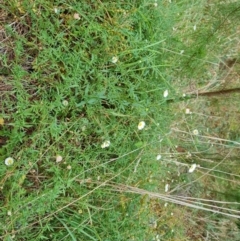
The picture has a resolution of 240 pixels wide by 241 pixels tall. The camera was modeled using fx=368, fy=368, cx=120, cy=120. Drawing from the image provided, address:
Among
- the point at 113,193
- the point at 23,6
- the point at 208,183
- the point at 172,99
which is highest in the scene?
the point at 23,6

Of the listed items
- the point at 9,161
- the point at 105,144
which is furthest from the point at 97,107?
the point at 9,161

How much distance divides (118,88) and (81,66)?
20 cm

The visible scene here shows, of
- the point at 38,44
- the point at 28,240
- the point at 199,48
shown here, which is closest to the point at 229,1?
the point at 199,48

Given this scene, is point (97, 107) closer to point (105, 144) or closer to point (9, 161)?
point (105, 144)

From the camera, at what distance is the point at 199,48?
6.40 feet

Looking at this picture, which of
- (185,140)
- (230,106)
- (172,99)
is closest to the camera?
(172,99)

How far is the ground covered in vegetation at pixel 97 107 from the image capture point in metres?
1.53

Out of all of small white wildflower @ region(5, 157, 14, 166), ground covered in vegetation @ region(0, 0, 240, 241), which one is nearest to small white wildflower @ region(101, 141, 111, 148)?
ground covered in vegetation @ region(0, 0, 240, 241)

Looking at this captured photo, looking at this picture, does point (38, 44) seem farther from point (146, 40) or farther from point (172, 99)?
point (172, 99)

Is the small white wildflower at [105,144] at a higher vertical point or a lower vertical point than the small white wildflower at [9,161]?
lower

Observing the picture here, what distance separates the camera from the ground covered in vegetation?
1.53 metres

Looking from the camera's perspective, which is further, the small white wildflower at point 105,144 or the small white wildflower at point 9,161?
the small white wildflower at point 105,144

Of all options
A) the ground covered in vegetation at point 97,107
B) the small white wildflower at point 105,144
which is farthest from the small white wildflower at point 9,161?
the small white wildflower at point 105,144

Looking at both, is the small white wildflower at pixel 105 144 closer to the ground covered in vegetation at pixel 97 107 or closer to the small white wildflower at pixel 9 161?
the ground covered in vegetation at pixel 97 107
